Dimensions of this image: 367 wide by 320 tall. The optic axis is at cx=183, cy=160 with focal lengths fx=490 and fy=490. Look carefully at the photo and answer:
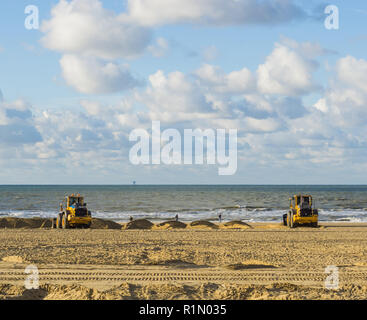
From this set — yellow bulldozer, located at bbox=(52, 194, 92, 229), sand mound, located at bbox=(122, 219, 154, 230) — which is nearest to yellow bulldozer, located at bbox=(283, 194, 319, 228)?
sand mound, located at bbox=(122, 219, 154, 230)

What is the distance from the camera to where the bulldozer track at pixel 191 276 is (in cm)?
1201

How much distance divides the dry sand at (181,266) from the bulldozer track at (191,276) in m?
0.02

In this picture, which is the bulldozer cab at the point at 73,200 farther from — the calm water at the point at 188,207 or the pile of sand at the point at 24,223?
the calm water at the point at 188,207

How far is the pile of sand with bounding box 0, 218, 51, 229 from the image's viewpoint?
2970cm

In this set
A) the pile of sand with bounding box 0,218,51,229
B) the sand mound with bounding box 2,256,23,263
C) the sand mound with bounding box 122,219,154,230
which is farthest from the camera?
the sand mound with bounding box 122,219,154,230

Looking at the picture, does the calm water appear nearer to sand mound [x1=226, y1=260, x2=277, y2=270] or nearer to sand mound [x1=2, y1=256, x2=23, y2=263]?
sand mound [x1=2, y1=256, x2=23, y2=263]

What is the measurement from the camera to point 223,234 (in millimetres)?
25734

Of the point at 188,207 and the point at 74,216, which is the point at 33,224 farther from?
the point at 188,207

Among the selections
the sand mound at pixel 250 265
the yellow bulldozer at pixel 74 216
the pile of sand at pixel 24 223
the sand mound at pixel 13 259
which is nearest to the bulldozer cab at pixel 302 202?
the yellow bulldozer at pixel 74 216

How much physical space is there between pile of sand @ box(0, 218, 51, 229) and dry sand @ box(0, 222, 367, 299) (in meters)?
6.37
